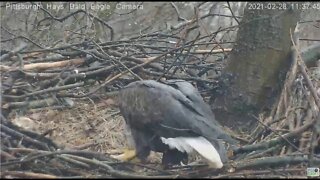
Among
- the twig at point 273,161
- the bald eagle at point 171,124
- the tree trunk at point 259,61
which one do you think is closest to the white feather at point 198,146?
the bald eagle at point 171,124

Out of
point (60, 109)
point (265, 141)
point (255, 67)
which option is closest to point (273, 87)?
point (255, 67)

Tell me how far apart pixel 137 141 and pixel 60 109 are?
3.04 ft

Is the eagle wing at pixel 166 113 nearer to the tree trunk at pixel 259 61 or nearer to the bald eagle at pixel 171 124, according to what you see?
the bald eagle at pixel 171 124

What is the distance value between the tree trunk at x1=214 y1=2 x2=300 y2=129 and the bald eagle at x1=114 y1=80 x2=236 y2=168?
971 mm

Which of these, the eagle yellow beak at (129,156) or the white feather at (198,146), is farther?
the eagle yellow beak at (129,156)

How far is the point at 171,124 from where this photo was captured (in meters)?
3.29

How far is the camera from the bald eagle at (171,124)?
3.24 m

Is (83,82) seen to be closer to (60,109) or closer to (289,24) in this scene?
(60,109)

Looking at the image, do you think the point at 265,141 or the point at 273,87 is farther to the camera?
the point at 273,87

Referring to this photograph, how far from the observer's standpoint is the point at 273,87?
175 inches

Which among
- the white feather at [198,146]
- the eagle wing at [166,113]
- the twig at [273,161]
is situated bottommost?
the twig at [273,161]

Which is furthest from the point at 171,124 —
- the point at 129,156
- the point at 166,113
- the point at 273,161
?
the point at 273,161

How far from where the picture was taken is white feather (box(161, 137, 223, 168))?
3.11 m

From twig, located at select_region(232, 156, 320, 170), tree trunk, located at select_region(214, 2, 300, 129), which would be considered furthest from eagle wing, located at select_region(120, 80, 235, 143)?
tree trunk, located at select_region(214, 2, 300, 129)
